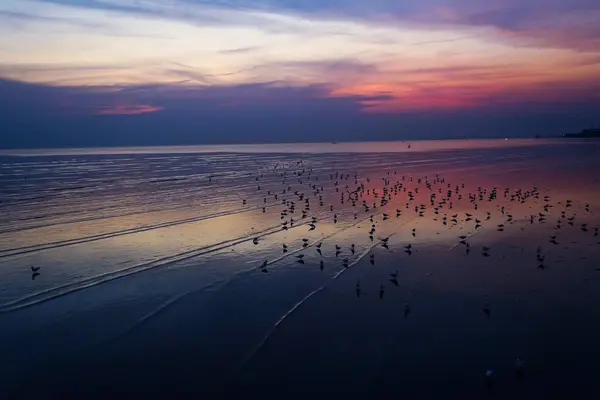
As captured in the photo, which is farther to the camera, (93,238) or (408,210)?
(408,210)

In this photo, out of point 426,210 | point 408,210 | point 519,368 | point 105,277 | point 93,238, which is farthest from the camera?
point 408,210

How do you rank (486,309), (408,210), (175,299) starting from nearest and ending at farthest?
(486,309) → (175,299) → (408,210)

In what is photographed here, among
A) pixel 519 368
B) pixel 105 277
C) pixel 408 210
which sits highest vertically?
pixel 105 277

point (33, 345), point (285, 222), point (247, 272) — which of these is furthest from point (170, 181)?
point (33, 345)

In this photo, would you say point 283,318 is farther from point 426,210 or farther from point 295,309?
point 426,210

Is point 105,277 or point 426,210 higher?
point 105,277

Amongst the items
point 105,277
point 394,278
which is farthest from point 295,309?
Answer: point 105,277

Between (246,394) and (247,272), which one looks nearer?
(246,394)

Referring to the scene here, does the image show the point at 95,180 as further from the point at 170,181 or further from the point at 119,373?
the point at 119,373

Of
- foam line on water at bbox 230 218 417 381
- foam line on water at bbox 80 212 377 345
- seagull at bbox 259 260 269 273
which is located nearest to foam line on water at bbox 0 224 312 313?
foam line on water at bbox 80 212 377 345

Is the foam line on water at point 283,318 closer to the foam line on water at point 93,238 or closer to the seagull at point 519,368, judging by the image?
the seagull at point 519,368

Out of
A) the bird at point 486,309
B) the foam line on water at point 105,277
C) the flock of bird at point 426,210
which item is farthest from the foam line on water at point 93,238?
the bird at point 486,309
